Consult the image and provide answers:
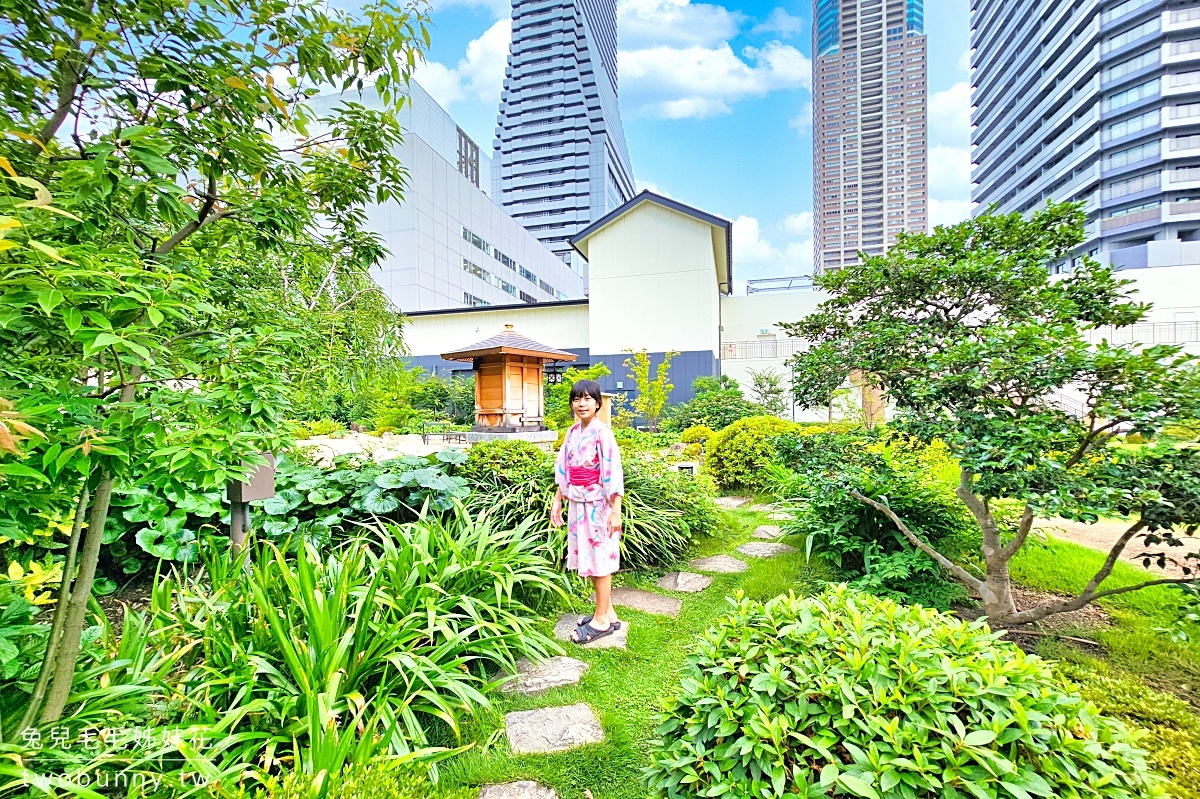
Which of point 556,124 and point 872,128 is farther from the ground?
point 556,124

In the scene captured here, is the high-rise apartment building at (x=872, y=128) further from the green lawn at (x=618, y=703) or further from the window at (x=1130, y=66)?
the green lawn at (x=618, y=703)

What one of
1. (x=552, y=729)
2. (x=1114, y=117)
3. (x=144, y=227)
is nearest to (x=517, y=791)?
(x=552, y=729)

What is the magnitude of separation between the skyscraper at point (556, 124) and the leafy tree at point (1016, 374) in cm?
5744

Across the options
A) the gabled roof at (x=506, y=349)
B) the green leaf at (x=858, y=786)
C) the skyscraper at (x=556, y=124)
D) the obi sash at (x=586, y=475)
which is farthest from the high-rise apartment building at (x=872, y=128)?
the green leaf at (x=858, y=786)

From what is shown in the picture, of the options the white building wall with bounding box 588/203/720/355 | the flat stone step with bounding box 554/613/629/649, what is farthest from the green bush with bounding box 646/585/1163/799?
the white building wall with bounding box 588/203/720/355

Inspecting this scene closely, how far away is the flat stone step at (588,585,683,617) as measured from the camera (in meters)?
2.95

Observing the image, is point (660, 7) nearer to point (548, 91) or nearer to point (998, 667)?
point (548, 91)

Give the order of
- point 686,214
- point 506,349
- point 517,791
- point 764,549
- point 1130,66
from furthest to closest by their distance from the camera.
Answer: point 1130,66 → point 686,214 → point 506,349 → point 764,549 → point 517,791

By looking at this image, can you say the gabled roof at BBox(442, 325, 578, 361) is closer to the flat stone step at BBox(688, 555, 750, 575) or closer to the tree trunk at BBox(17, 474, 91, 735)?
the flat stone step at BBox(688, 555, 750, 575)

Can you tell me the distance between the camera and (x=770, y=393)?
1362cm

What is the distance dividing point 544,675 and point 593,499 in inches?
35.5

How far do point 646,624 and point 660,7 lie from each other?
5809 centimetres

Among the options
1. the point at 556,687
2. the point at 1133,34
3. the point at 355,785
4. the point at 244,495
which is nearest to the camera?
the point at 355,785

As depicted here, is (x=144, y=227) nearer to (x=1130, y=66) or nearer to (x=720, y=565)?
(x=720, y=565)
